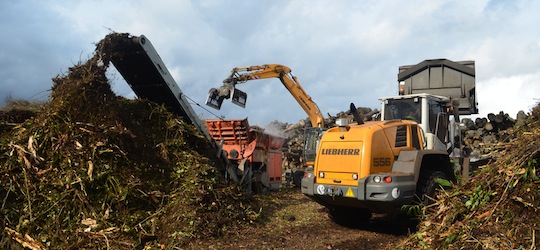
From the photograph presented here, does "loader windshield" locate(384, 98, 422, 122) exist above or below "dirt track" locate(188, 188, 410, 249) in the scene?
above

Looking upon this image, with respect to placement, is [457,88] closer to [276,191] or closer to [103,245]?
[276,191]

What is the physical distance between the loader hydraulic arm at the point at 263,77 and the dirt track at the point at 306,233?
3511mm

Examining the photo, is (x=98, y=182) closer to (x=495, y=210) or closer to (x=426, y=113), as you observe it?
(x=495, y=210)

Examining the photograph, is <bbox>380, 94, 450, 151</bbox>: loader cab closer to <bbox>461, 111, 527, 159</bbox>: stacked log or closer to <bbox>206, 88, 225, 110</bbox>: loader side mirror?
<bbox>206, 88, 225, 110</bbox>: loader side mirror

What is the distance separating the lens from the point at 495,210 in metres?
3.92

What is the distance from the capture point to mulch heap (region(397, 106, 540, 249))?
144 inches

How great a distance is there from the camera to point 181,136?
7.21 meters

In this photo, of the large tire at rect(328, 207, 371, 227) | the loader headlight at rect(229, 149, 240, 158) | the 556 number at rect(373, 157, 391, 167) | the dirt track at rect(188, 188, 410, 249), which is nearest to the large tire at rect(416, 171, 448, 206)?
the 556 number at rect(373, 157, 391, 167)

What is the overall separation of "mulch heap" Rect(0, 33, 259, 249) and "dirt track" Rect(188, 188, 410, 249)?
0.31 meters

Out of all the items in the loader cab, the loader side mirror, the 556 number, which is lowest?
the 556 number

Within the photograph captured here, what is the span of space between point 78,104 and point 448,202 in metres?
5.09

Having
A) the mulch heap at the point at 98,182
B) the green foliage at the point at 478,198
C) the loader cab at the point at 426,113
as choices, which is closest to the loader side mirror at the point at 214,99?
the mulch heap at the point at 98,182

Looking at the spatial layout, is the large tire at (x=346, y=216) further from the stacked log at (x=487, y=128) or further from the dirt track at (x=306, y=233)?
the stacked log at (x=487, y=128)

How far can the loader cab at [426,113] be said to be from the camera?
7.03 meters
